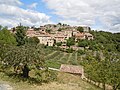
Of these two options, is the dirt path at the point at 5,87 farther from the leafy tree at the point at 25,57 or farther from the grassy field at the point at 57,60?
the grassy field at the point at 57,60

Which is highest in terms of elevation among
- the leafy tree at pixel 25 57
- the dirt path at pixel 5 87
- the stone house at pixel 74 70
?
the leafy tree at pixel 25 57

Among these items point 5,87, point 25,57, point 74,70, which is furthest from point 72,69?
point 5,87

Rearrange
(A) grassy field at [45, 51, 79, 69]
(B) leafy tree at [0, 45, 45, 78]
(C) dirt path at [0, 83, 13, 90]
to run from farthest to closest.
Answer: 1. (A) grassy field at [45, 51, 79, 69]
2. (B) leafy tree at [0, 45, 45, 78]
3. (C) dirt path at [0, 83, 13, 90]

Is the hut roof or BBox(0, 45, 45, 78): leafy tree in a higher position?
BBox(0, 45, 45, 78): leafy tree

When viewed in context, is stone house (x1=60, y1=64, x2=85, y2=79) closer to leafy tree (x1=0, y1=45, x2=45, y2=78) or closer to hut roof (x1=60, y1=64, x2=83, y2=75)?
hut roof (x1=60, y1=64, x2=83, y2=75)

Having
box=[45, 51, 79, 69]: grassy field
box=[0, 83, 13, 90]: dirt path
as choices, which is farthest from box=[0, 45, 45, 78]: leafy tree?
box=[45, 51, 79, 69]: grassy field

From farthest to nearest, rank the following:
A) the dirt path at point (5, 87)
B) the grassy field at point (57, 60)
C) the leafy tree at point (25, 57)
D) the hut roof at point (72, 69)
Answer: the grassy field at point (57, 60), the hut roof at point (72, 69), the leafy tree at point (25, 57), the dirt path at point (5, 87)

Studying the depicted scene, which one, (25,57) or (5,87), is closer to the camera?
(5,87)

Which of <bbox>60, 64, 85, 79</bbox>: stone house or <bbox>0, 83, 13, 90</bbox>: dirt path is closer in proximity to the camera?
<bbox>0, 83, 13, 90</bbox>: dirt path

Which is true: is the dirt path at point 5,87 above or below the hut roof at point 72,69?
above

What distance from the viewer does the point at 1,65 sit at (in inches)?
1117

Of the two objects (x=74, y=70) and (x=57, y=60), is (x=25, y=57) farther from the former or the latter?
(x=57, y=60)

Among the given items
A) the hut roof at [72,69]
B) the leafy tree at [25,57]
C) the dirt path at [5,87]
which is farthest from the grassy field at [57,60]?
the dirt path at [5,87]

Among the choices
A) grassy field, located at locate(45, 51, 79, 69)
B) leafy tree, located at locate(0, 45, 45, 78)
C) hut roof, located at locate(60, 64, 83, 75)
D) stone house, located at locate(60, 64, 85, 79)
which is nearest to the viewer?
leafy tree, located at locate(0, 45, 45, 78)
